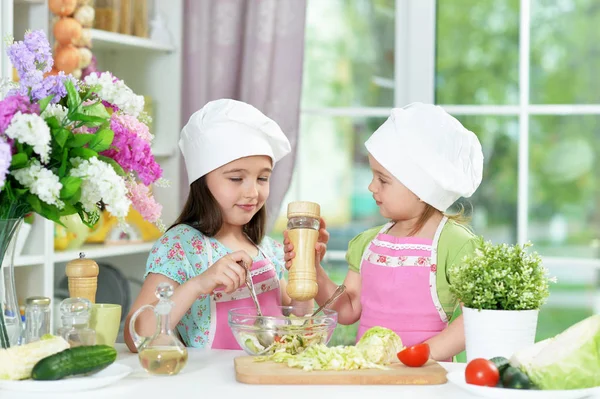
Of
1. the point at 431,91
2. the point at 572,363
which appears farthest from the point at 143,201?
the point at 431,91

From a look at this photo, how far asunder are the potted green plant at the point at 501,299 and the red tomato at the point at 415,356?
10 cm

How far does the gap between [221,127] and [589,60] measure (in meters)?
1.73

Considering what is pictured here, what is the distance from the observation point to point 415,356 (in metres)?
1.57

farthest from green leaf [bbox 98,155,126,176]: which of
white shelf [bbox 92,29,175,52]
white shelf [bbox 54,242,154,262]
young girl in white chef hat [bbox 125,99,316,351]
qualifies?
white shelf [bbox 92,29,175,52]

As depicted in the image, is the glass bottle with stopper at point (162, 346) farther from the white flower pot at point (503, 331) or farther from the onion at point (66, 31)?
the onion at point (66, 31)

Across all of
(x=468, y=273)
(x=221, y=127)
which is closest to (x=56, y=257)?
(x=221, y=127)

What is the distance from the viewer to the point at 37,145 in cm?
146

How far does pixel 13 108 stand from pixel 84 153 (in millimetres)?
134

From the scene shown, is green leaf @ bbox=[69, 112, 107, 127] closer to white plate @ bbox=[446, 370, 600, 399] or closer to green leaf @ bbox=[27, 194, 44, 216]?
green leaf @ bbox=[27, 194, 44, 216]

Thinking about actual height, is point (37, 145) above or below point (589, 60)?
below

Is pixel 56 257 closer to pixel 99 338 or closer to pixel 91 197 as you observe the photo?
pixel 99 338

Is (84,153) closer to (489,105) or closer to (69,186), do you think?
(69,186)

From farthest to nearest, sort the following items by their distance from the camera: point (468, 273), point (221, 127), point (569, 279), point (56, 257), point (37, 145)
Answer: point (569, 279) → point (56, 257) → point (221, 127) → point (468, 273) → point (37, 145)

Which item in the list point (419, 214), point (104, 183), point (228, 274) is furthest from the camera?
point (419, 214)
